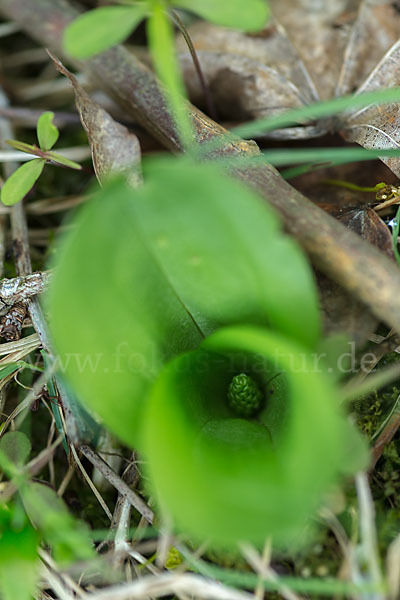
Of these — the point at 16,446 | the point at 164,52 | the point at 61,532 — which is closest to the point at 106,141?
the point at 164,52

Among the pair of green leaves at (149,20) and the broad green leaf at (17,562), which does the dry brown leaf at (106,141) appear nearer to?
the pair of green leaves at (149,20)

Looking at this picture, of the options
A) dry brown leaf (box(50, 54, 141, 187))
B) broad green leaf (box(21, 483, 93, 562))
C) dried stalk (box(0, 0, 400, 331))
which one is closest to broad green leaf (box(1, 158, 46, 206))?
dry brown leaf (box(50, 54, 141, 187))

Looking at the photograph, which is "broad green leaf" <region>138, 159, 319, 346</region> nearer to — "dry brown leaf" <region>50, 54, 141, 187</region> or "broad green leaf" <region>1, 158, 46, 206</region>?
"dry brown leaf" <region>50, 54, 141, 187</region>

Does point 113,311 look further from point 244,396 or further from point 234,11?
point 234,11

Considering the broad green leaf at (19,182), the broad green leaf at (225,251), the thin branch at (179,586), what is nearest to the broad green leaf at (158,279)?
the broad green leaf at (225,251)

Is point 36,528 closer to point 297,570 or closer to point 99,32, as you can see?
point 297,570

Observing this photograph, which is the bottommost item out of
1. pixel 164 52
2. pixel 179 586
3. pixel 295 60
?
pixel 179 586

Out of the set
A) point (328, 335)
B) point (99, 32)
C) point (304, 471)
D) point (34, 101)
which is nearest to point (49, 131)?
point (99, 32)
